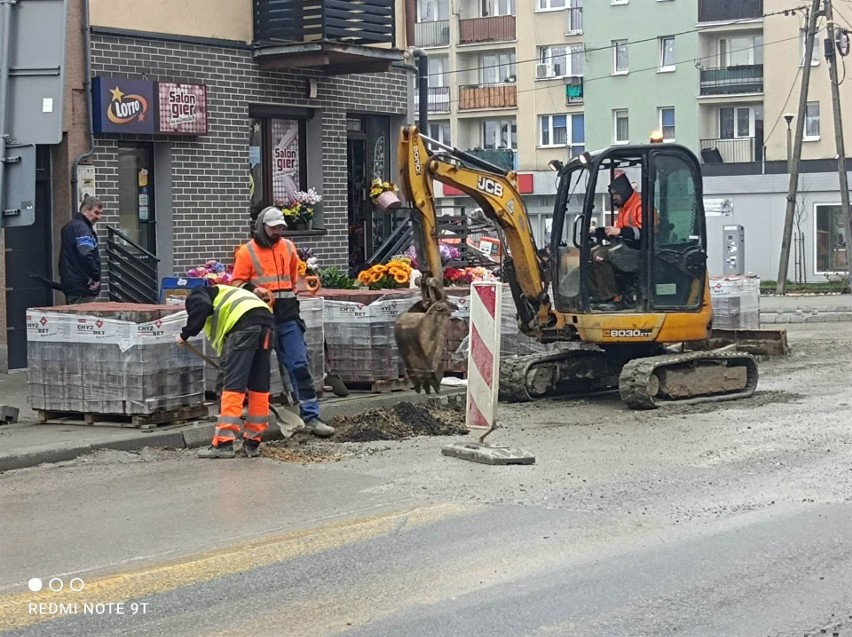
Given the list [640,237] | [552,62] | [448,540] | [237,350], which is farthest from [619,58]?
[448,540]

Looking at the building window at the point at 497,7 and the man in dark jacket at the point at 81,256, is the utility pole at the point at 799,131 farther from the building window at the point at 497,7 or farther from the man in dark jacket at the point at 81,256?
the building window at the point at 497,7

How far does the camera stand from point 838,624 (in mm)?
6547

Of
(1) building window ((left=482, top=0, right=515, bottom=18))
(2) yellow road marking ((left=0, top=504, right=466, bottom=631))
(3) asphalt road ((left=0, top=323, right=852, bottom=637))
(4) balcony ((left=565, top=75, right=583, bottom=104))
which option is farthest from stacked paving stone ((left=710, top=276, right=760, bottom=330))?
(1) building window ((left=482, top=0, right=515, bottom=18))

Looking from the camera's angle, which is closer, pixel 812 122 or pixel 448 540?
pixel 448 540

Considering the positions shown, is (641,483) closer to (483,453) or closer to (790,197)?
(483,453)

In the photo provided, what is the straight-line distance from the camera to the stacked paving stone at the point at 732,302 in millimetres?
20312

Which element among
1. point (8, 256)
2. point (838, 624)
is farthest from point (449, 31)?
point (838, 624)

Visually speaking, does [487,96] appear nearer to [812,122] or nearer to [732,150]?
[732,150]

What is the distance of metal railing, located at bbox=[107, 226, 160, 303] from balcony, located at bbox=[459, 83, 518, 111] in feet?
154

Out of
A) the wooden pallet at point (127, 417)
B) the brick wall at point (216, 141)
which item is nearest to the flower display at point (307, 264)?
the brick wall at point (216, 141)

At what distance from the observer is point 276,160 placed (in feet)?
65.0

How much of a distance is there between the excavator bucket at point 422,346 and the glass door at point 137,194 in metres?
6.01

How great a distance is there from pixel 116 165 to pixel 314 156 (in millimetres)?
3858

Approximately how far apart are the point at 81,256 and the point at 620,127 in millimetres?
45128
